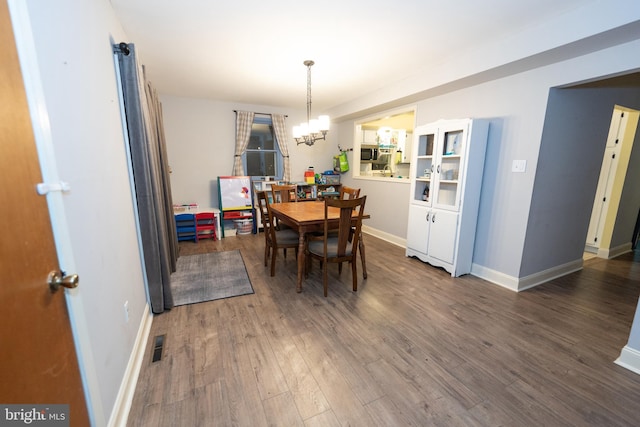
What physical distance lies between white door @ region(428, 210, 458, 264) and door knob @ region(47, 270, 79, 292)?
10.7ft

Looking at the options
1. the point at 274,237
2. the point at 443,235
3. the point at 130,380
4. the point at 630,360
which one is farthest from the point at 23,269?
the point at 443,235

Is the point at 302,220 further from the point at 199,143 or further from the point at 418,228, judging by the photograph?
the point at 199,143

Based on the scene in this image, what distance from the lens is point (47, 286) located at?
2.78 feet

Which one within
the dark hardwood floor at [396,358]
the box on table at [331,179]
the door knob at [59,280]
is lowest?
the dark hardwood floor at [396,358]

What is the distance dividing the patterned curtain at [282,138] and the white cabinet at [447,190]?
2704 millimetres

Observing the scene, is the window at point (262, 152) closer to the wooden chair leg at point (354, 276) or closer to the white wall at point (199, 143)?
the white wall at point (199, 143)

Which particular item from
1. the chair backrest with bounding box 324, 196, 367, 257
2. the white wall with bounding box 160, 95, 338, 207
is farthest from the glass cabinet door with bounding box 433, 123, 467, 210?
the white wall with bounding box 160, 95, 338, 207

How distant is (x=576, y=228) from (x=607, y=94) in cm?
153

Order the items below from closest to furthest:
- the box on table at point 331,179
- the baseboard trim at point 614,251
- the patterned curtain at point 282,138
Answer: the baseboard trim at point 614,251, the patterned curtain at point 282,138, the box on table at point 331,179

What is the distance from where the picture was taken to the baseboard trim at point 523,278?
2.82 metres

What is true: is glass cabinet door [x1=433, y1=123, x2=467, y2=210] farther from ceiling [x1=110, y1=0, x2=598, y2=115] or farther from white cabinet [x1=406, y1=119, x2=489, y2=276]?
ceiling [x1=110, y1=0, x2=598, y2=115]

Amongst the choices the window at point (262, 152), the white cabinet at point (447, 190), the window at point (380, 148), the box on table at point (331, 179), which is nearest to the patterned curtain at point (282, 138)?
the window at point (262, 152)

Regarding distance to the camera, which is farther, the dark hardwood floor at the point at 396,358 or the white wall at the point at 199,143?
the white wall at the point at 199,143

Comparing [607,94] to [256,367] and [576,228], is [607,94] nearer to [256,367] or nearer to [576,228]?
[576,228]
